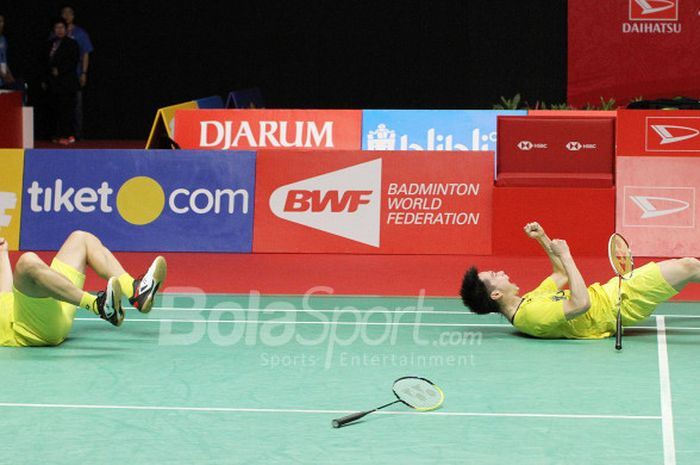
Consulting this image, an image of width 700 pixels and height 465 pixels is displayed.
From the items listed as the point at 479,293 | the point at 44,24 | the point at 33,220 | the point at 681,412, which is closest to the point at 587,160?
the point at 479,293

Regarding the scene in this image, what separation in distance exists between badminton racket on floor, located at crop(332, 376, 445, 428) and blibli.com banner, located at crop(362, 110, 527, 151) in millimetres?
8456

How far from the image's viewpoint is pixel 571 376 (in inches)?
263

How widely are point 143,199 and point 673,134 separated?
482 cm

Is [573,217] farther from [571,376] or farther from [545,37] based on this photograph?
[545,37]

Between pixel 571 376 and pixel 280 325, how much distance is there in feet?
7.40

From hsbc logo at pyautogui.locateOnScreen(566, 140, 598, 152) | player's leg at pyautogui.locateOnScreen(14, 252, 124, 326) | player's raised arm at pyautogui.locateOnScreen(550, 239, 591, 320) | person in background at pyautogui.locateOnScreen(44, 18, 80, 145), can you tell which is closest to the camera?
player's leg at pyautogui.locateOnScreen(14, 252, 124, 326)

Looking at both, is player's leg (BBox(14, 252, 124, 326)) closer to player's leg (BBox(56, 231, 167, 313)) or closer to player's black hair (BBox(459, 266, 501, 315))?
player's leg (BBox(56, 231, 167, 313))

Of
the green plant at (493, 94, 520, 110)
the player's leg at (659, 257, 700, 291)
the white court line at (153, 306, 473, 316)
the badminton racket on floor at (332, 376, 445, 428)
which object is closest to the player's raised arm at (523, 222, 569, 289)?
the player's leg at (659, 257, 700, 291)

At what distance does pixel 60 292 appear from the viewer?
22.8ft

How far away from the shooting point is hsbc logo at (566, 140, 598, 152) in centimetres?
1144

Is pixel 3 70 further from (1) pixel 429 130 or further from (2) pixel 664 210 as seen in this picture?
(2) pixel 664 210

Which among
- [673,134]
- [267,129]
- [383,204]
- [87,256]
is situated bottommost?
[87,256]

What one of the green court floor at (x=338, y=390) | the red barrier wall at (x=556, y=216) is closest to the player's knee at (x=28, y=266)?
the green court floor at (x=338, y=390)

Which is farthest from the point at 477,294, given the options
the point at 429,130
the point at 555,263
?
the point at 429,130
